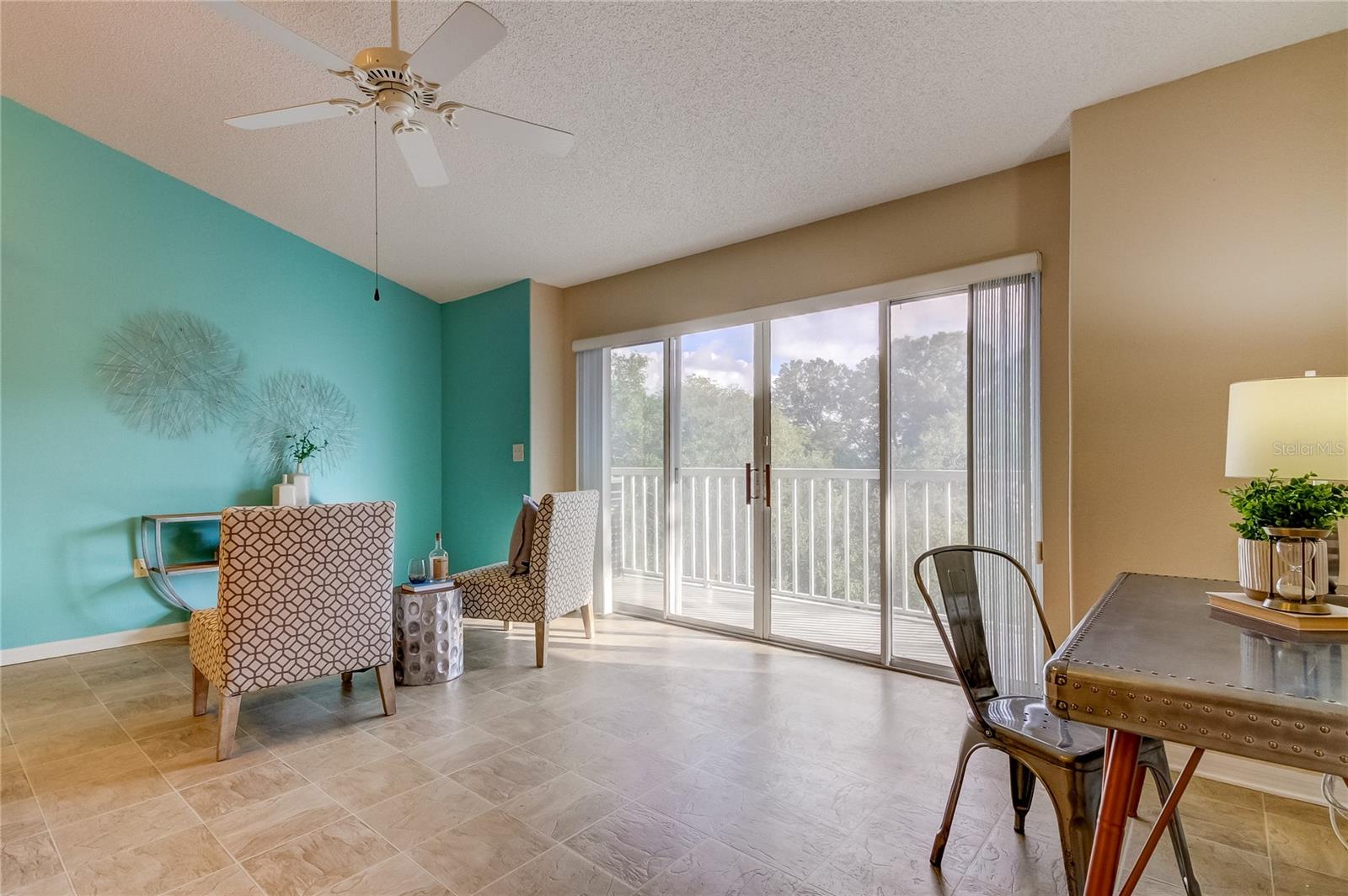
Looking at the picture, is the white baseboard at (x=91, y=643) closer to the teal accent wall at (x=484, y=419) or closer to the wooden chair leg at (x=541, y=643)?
the teal accent wall at (x=484, y=419)

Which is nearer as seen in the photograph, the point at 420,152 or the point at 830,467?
the point at 420,152

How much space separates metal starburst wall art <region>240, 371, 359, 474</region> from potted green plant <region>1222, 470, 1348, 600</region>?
17.2ft

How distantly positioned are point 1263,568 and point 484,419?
189 inches

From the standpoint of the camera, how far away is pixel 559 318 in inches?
198

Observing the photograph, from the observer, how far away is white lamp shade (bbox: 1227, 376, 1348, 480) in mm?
1568

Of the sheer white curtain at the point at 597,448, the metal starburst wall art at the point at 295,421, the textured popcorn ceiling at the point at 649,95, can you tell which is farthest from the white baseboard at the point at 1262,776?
the metal starburst wall art at the point at 295,421

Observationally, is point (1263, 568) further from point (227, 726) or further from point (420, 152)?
point (227, 726)

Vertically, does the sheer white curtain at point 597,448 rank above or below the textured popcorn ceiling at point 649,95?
below

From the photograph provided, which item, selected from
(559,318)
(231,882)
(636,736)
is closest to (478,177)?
(559,318)

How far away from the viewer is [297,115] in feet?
6.85

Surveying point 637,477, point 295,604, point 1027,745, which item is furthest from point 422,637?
point 1027,745

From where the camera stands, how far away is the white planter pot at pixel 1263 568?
143 centimetres

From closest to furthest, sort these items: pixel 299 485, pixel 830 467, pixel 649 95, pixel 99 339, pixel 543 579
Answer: pixel 649 95 < pixel 543 579 < pixel 830 467 < pixel 99 339 < pixel 299 485

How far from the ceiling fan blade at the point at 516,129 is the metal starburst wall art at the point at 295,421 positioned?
3.24m
